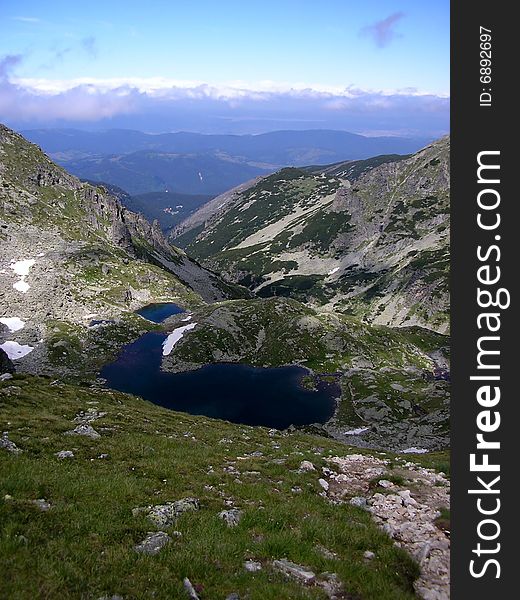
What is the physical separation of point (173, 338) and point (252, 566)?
119938mm

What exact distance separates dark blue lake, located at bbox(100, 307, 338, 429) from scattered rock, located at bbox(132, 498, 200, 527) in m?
83.1

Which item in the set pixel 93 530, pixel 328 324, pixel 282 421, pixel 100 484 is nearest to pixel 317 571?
pixel 93 530

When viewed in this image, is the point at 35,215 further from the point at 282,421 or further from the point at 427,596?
the point at 427,596

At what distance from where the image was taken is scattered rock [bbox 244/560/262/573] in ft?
34.5

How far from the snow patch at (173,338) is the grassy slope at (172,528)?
99.9 m

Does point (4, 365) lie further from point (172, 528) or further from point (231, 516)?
point (172, 528)

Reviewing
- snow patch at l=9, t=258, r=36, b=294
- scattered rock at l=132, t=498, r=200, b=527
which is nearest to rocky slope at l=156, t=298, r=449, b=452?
snow patch at l=9, t=258, r=36, b=294

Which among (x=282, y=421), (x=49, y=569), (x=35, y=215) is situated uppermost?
(x=35, y=215)

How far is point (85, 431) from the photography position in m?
24.7

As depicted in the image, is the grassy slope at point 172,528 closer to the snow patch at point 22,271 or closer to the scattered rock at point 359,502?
the scattered rock at point 359,502

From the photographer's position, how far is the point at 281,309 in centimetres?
14862

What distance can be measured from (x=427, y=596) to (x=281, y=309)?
13832 centimetres

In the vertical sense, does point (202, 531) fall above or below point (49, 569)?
below

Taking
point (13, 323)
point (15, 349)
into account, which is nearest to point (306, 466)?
point (15, 349)
